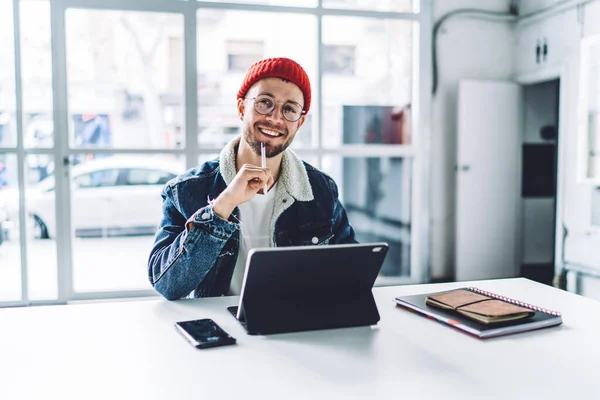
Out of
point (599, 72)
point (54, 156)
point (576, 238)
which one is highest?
point (599, 72)

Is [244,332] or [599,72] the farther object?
[599,72]

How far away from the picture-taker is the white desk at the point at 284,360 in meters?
0.81

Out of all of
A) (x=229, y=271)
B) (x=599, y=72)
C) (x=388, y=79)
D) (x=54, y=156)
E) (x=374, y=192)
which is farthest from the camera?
(x=374, y=192)

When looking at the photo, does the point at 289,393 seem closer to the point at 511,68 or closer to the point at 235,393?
the point at 235,393

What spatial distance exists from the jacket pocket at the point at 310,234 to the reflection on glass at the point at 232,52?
234 cm

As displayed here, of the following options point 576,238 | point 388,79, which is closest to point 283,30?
point 388,79

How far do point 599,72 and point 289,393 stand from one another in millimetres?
3288

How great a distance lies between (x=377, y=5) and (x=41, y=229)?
310cm

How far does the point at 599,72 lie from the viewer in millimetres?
3262

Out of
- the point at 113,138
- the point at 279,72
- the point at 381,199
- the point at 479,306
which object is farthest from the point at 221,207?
the point at 381,199

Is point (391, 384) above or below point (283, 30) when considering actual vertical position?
below

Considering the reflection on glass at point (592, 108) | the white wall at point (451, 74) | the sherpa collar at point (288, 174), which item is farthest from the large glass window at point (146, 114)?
the sherpa collar at point (288, 174)

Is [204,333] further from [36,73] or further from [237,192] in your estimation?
[36,73]

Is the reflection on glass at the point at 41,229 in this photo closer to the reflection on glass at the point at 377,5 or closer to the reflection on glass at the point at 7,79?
the reflection on glass at the point at 7,79
